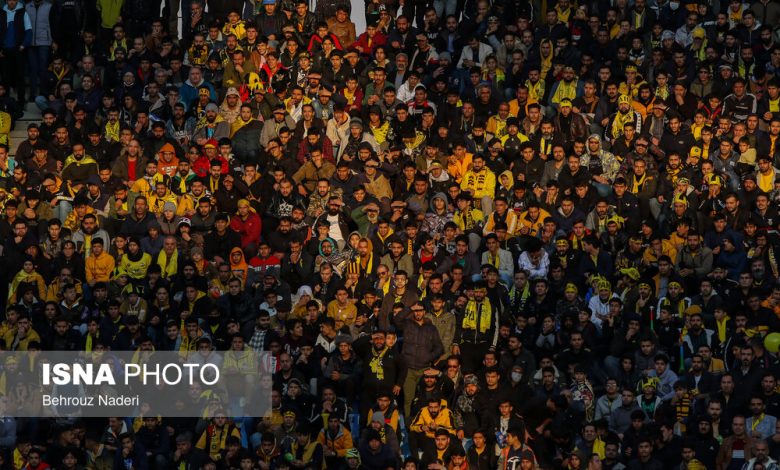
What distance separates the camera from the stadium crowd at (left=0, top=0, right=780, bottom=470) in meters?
28.5

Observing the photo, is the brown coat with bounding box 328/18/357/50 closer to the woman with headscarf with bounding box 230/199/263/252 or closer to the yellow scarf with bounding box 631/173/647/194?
the woman with headscarf with bounding box 230/199/263/252

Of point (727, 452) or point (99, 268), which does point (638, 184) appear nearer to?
point (727, 452)

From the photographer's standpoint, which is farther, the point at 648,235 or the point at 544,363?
the point at 648,235

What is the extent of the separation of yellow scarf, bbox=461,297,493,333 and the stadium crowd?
5 cm

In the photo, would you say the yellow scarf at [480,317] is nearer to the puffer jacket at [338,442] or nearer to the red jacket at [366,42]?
the puffer jacket at [338,442]

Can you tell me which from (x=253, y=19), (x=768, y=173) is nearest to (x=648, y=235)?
(x=768, y=173)

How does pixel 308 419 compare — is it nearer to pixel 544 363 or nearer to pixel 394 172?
pixel 544 363

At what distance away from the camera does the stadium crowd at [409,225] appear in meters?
28.5

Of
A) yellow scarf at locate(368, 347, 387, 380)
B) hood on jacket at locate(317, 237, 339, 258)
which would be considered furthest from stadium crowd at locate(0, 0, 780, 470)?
hood on jacket at locate(317, 237, 339, 258)

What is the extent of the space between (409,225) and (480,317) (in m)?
2.23

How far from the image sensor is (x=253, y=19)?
36625 millimetres

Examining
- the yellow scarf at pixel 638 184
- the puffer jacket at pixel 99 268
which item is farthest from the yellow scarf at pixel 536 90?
the puffer jacket at pixel 99 268

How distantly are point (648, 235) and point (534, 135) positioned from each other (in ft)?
10.6

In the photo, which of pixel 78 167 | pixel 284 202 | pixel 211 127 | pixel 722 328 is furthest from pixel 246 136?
pixel 722 328
